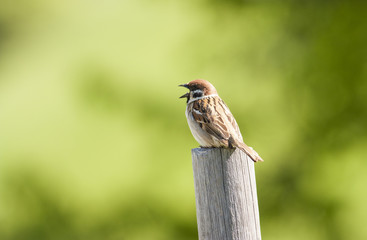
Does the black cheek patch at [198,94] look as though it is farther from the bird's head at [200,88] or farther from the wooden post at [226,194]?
the wooden post at [226,194]

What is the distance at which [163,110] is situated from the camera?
5.13 m

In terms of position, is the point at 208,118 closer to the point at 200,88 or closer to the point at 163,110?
the point at 200,88

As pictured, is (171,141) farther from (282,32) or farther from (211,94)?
(211,94)

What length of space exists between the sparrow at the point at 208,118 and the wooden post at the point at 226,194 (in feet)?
1.07

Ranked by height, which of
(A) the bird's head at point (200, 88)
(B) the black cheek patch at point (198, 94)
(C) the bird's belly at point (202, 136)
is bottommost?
(C) the bird's belly at point (202, 136)

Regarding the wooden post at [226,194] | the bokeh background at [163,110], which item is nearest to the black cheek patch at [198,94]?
the wooden post at [226,194]

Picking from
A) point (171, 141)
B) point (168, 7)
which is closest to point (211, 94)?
point (171, 141)

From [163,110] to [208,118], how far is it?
2.26 m

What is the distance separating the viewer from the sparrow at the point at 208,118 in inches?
108

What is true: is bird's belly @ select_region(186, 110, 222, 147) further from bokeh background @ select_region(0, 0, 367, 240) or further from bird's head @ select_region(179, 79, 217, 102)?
bokeh background @ select_region(0, 0, 367, 240)

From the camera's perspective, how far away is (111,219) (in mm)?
4926

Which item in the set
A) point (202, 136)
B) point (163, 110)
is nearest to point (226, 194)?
point (202, 136)

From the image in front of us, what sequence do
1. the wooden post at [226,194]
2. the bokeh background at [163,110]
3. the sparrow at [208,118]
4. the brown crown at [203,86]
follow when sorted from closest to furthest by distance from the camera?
the wooden post at [226,194], the sparrow at [208,118], the brown crown at [203,86], the bokeh background at [163,110]

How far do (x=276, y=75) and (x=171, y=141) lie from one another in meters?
1.28
